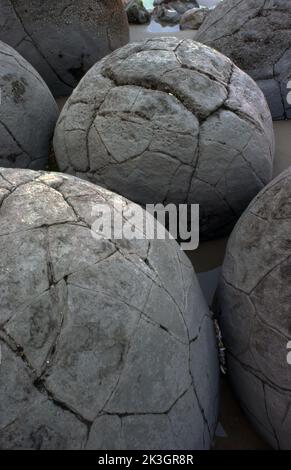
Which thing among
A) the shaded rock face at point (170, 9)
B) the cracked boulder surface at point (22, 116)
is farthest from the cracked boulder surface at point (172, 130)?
the shaded rock face at point (170, 9)

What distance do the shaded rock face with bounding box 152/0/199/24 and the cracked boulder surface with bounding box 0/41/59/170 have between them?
5.13m

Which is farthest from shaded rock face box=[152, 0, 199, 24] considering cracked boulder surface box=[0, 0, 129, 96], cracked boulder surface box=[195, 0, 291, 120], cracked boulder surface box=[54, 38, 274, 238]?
cracked boulder surface box=[54, 38, 274, 238]

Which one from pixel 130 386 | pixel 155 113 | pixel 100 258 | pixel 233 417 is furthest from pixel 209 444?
pixel 155 113

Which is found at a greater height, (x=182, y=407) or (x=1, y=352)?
(x=1, y=352)

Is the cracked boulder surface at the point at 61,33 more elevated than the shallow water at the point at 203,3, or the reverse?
the cracked boulder surface at the point at 61,33

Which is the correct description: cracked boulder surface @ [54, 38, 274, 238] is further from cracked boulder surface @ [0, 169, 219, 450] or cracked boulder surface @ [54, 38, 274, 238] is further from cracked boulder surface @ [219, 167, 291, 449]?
cracked boulder surface @ [0, 169, 219, 450]

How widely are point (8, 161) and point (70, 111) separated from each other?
1.76 feet

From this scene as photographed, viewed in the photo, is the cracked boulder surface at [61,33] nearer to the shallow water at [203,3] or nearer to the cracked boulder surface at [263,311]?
the cracked boulder surface at [263,311]

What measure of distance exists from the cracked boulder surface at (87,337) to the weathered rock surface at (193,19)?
6220mm

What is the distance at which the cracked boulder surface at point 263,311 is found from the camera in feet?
6.42

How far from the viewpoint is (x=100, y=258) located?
1.75 metres

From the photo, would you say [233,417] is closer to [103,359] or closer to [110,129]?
[103,359]

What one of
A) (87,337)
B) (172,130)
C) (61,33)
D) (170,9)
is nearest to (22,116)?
(172,130)

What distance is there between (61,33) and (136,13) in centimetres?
341
